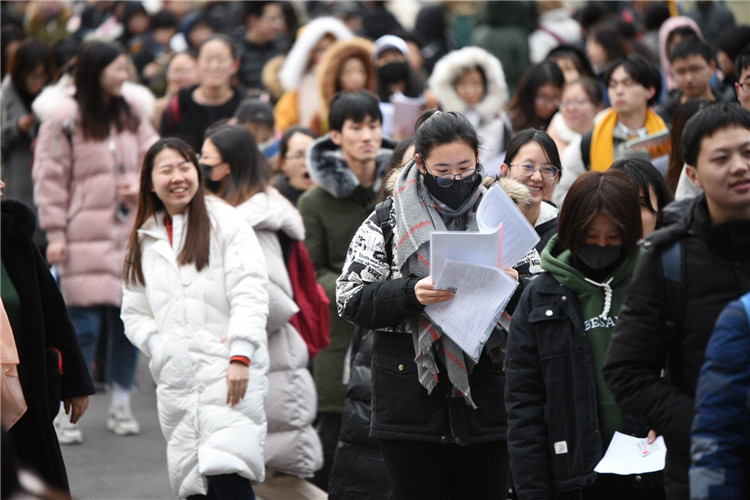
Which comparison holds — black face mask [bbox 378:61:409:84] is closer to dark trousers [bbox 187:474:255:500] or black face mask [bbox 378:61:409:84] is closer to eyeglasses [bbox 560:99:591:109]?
eyeglasses [bbox 560:99:591:109]

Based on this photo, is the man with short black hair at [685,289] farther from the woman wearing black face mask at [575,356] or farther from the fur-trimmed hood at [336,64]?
the fur-trimmed hood at [336,64]

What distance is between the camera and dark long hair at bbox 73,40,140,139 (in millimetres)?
8781

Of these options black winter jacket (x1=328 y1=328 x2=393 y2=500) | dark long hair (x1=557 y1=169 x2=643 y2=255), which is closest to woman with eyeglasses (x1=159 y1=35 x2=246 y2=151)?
black winter jacket (x1=328 y1=328 x2=393 y2=500)

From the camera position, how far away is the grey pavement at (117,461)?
736cm

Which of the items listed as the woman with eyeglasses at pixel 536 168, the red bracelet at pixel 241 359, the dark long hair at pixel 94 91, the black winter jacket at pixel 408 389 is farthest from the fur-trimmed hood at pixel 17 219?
the dark long hair at pixel 94 91

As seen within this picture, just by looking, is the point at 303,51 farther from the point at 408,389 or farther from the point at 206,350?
the point at 408,389

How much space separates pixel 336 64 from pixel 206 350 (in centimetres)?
435

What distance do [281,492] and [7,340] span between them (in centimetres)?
232

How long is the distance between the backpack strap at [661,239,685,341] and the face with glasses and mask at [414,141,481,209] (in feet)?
4.11

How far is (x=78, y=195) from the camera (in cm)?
878

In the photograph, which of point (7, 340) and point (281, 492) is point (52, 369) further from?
point (281, 492)

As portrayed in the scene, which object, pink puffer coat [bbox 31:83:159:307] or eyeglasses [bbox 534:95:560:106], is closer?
pink puffer coat [bbox 31:83:159:307]

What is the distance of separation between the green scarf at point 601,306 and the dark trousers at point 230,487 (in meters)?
2.20

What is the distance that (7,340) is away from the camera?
4.96 meters
